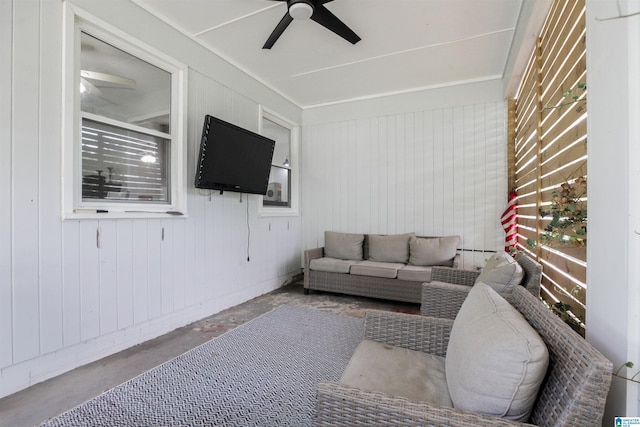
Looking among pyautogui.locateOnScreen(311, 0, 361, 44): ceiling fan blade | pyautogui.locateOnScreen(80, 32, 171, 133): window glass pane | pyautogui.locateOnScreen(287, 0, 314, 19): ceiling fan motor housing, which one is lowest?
pyautogui.locateOnScreen(80, 32, 171, 133): window glass pane

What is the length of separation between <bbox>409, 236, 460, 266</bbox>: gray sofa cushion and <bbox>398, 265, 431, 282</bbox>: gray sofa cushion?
8.6 inches

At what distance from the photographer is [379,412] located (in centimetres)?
96

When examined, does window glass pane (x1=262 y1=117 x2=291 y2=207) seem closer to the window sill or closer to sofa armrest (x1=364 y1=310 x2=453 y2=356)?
the window sill

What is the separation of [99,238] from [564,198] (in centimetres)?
310

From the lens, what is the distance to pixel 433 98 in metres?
4.36

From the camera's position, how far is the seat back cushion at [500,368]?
0.89 m

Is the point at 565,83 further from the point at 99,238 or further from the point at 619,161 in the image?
the point at 99,238

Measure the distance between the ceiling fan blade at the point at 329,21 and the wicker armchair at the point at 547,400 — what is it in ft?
7.85

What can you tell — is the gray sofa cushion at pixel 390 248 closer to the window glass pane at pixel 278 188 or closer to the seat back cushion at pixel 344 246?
the seat back cushion at pixel 344 246

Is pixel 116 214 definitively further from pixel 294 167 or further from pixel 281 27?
pixel 294 167

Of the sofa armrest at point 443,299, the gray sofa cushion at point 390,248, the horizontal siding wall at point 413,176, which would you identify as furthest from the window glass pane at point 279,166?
the sofa armrest at point 443,299

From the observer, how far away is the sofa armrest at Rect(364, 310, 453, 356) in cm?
156

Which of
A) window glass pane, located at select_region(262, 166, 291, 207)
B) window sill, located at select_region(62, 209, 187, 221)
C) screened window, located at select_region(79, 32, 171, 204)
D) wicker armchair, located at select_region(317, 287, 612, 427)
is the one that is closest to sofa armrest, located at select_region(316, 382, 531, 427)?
wicker armchair, located at select_region(317, 287, 612, 427)

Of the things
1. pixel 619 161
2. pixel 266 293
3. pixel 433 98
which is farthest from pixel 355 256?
pixel 619 161
